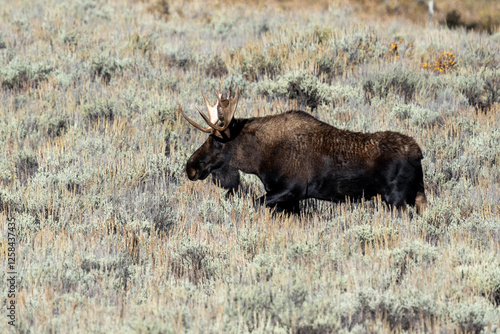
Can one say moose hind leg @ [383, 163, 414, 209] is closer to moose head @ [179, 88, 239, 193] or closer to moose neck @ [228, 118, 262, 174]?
moose neck @ [228, 118, 262, 174]

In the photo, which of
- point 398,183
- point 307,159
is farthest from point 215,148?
point 398,183

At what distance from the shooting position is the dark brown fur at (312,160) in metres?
5.81

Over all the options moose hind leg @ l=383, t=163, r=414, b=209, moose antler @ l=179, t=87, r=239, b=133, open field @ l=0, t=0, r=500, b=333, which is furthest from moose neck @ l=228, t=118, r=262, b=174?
moose hind leg @ l=383, t=163, r=414, b=209

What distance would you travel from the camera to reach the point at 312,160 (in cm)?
606

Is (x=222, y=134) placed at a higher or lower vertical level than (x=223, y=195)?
higher

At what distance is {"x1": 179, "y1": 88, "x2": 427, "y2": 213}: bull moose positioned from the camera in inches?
229

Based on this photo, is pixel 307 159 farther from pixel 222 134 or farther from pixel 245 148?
pixel 222 134

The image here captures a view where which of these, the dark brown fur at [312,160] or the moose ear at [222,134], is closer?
the dark brown fur at [312,160]

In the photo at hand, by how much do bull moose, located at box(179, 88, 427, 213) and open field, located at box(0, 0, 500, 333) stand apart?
0.81 feet

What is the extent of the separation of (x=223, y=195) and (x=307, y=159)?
120cm

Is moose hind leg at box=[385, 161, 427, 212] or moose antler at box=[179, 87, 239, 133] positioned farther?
moose antler at box=[179, 87, 239, 133]

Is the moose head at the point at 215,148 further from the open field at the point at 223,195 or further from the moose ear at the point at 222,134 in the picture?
the open field at the point at 223,195

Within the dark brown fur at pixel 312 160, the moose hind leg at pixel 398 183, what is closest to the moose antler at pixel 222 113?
the dark brown fur at pixel 312 160

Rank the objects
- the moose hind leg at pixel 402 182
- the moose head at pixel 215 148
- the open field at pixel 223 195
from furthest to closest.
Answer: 1. the moose head at pixel 215 148
2. the moose hind leg at pixel 402 182
3. the open field at pixel 223 195
